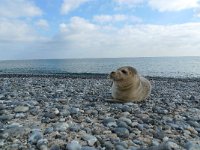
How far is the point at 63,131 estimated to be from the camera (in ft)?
18.7

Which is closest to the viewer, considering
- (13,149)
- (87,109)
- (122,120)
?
(13,149)

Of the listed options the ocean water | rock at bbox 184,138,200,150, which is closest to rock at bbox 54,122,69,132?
→ rock at bbox 184,138,200,150

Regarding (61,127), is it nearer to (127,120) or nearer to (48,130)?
(48,130)

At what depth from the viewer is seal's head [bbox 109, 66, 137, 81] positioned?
9070 millimetres

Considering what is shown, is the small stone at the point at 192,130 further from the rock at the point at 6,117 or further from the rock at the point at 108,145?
the rock at the point at 6,117

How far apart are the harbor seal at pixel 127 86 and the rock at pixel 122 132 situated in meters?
3.26

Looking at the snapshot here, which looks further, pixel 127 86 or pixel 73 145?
pixel 127 86

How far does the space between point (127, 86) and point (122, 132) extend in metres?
3.80

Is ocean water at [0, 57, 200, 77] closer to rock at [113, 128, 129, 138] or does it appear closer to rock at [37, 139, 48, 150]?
rock at [113, 128, 129, 138]

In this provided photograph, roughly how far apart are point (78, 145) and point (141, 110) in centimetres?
353

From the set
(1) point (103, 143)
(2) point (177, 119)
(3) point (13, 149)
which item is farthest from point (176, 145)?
(3) point (13, 149)

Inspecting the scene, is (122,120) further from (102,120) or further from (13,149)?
(13,149)

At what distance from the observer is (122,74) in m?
9.22

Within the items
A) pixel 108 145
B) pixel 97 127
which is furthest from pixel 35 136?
pixel 97 127
